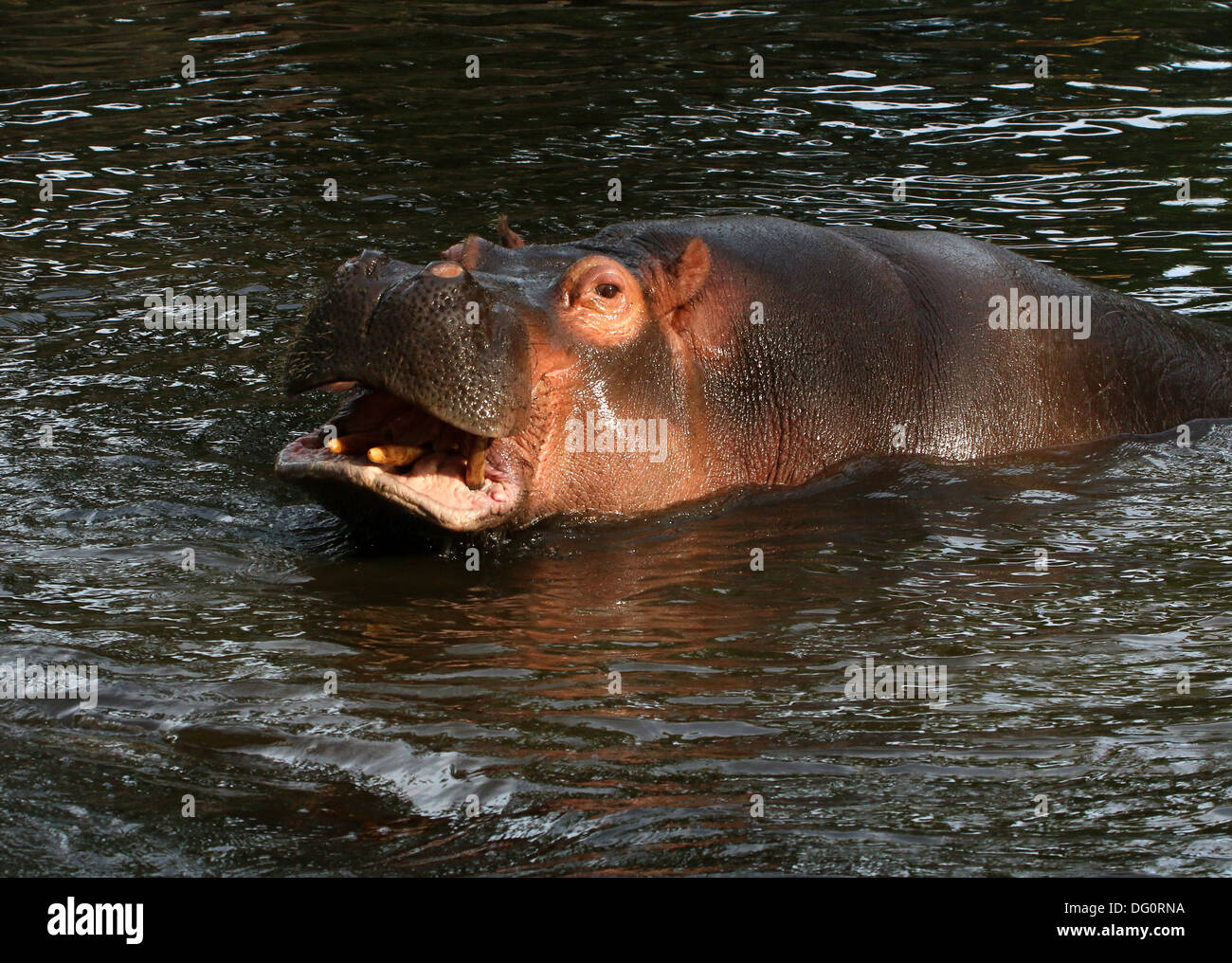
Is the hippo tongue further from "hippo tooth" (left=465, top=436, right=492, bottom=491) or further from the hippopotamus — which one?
"hippo tooth" (left=465, top=436, right=492, bottom=491)

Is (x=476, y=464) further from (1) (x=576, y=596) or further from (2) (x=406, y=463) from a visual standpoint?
(1) (x=576, y=596)

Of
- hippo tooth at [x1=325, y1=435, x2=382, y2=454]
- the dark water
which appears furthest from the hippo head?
the dark water

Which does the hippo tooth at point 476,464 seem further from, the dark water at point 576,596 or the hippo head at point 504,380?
the dark water at point 576,596

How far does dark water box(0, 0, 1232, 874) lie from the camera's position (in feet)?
13.9

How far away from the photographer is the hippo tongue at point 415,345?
227 inches

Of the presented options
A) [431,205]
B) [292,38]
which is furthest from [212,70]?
[431,205]

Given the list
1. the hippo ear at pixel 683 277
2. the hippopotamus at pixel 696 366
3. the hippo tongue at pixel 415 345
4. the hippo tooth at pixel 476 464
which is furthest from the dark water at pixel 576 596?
the hippo ear at pixel 683 277

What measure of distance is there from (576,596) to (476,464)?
23.9 inches

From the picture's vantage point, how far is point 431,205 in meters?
11.7

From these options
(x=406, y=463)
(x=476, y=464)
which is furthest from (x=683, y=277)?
(x=406, y=463)

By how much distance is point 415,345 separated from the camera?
575cm
